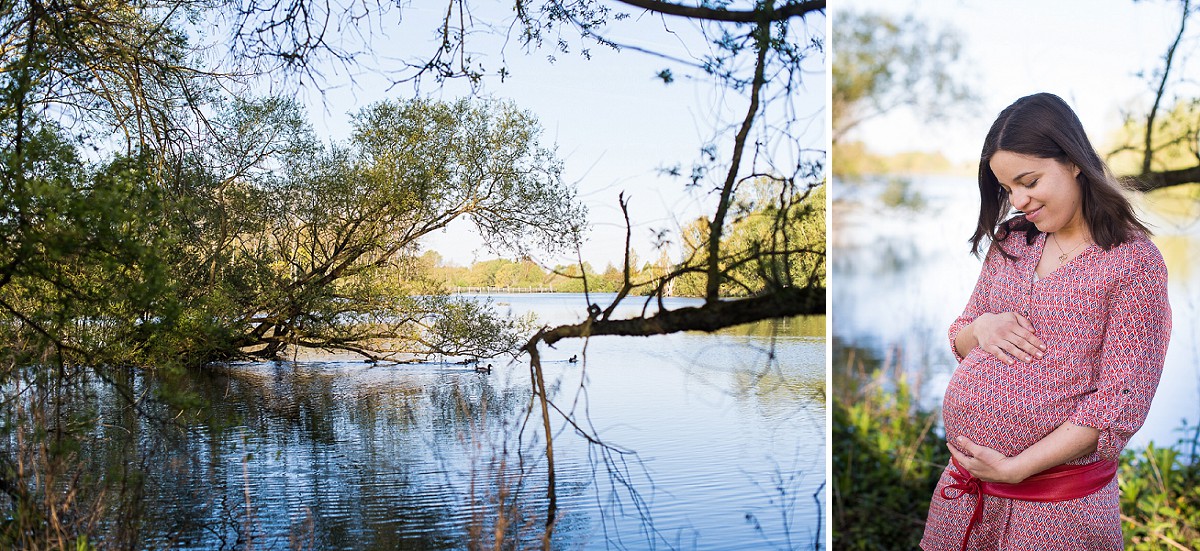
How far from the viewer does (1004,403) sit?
1.94 metres

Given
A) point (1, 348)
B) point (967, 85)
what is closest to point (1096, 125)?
point (967, 85)

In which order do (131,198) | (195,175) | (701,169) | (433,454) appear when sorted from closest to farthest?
(131,198)
(195,175)
(433,454)
(701,169)

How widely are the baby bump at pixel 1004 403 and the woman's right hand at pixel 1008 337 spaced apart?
0.02 metres

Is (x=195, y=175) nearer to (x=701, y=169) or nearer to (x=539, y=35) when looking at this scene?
(x=539, y=35)

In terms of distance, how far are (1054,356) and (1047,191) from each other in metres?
0.33

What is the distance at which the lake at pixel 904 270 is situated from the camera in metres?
3.07

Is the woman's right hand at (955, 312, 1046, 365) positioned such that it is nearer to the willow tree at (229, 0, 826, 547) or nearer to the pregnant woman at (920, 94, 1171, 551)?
the pregnant woman at (920, 94, 1171, 551)

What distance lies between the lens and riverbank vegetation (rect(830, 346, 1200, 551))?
273 centimetres

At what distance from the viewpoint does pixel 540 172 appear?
3307mm

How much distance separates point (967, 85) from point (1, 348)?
9.65ft

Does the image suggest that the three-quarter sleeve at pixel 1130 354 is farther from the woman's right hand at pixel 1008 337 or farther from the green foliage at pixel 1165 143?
the green foliage at pixel 1165 143

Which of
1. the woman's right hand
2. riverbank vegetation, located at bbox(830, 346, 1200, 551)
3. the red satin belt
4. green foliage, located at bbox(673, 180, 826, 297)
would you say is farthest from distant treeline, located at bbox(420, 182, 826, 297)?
the red satin belt

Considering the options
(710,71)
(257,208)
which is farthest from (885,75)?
(257,208)

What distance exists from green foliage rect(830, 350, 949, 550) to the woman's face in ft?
4.24
